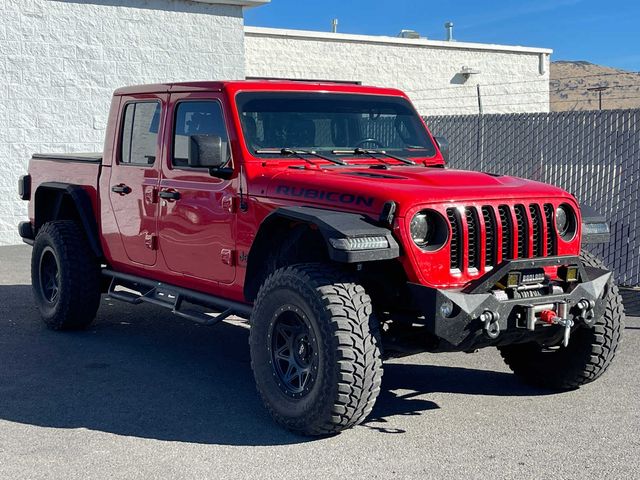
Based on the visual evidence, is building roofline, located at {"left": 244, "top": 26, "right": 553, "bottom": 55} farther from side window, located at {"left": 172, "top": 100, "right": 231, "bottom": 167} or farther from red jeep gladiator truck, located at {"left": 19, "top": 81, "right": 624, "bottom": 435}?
side window, located at {"left": 172, "top": 100, "right": 231, "bottom": 167}

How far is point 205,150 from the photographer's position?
612 cm

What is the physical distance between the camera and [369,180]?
5.80 meters

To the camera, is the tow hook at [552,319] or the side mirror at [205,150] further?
the side mirror at [205,150]

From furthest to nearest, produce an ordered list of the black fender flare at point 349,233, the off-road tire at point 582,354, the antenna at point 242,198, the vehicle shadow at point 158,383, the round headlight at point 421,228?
the antenna at point 242,198, the off-road tire at point 582,354, the vehicle shadow at point 158,383, the round headlight at point 421,228, the black fender flare at point 349,233

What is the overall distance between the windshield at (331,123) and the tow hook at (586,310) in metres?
1.96

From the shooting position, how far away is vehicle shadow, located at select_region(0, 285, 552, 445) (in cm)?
569

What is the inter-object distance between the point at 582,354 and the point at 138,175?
11.5ft

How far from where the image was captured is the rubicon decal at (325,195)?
546 cm

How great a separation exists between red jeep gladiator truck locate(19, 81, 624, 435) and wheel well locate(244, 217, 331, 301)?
1 cm

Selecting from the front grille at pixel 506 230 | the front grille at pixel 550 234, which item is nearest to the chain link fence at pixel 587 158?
the front grille at pixel 550 234

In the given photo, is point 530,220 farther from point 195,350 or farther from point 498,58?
point 498,58

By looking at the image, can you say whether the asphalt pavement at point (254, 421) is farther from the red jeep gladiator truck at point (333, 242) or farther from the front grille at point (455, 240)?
the front grille at point (455, 240)

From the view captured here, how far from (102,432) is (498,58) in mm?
21009

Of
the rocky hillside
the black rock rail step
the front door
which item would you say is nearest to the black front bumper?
the black rock rail step
